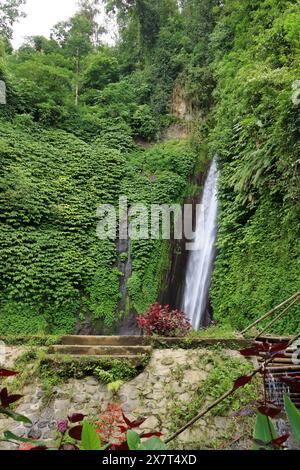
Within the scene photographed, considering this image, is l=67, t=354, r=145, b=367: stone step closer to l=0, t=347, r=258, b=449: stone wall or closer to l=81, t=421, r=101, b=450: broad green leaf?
l=0, t=347, r=258, b=449: stone wall

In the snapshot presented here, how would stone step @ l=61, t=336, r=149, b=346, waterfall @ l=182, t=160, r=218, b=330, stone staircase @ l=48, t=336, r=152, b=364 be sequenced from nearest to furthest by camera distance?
stone staircase @ l=48, t=336, r=152, b=364
stone step @ l=61, t=336, r=149, b=346
waterfall @ l=182, t=160, r=218, b=330

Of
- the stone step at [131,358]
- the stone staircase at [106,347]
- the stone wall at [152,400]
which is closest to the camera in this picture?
the stone wall at [152,400]

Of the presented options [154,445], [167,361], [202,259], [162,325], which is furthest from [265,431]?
[202,259]

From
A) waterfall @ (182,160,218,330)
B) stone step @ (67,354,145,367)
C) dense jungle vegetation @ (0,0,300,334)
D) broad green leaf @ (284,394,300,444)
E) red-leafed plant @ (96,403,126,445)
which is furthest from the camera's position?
waterfall @ (182,160,218,330)

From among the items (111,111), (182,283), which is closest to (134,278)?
(182,283)

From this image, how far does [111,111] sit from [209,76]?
14.0 feet

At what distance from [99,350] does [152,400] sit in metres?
1.26

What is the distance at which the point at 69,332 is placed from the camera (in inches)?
356

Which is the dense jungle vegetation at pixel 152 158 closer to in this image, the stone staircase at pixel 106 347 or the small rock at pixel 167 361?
the small rock at pixel 167 361

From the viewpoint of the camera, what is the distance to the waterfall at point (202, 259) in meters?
9.43

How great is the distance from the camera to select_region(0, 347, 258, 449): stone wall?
14.0 ft

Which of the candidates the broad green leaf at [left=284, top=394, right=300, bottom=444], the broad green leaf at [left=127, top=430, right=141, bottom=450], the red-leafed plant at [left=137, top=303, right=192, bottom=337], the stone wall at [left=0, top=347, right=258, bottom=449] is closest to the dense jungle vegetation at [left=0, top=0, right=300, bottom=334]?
the red-leafed plant at [left=137, top=303, right=192, bottom=337]

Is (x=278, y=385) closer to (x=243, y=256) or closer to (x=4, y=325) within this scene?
(x=243, y=256)

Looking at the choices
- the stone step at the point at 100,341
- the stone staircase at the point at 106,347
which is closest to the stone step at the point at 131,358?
the stone staircase at the point at 106,347
